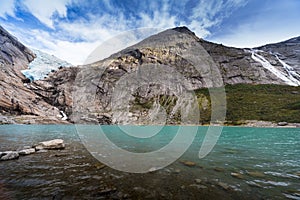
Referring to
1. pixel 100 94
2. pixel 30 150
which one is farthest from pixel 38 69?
pixel 30 150

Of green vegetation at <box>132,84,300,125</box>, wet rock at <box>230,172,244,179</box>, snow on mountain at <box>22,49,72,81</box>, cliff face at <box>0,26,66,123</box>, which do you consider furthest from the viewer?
snow on mountain at <box>22,49,72,81</box>

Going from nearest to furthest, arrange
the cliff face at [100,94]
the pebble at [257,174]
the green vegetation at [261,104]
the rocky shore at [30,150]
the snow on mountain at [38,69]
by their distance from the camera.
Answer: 1. the pebble at [257,174]
2. the rocky shore at [30,150]
3. the green vegetation at [261,104]
4. the cliff face at [100,94]
5. the snow on mountain at [38,69]

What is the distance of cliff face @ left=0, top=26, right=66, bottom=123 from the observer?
10244cm

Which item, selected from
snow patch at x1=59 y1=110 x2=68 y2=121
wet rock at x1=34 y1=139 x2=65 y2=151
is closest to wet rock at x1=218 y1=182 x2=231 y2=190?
wet rock at x1=34 y1=139 x2=65 y2=151

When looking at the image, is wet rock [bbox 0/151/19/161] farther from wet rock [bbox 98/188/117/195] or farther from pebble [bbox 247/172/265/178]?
pebble [bbox 247/172/265/178]

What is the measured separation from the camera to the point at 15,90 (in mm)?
111938

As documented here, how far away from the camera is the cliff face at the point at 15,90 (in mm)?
102438

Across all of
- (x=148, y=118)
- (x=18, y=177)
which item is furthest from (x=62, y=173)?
(x=148, y=118)

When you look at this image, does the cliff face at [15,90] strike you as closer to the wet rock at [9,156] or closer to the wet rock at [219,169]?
the wet rock at [9,156]

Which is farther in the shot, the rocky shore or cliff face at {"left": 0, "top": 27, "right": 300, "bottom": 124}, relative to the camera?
cliff face at {"left": 0, "top": 27, "right": 300, "bottom": 124}

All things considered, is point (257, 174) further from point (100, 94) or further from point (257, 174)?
point (100, 94)

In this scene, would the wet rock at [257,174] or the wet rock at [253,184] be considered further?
the wet rock at [257,174]

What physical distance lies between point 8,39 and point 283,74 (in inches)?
10703

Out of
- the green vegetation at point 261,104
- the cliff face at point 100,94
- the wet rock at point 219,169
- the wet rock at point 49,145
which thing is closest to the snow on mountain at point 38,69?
the cliff face at point 100,94
